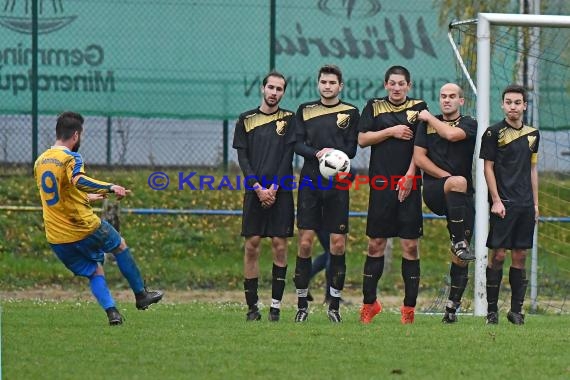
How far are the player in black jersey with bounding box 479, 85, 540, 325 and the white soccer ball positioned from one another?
1136 millimetres

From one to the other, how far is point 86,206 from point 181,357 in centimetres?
238

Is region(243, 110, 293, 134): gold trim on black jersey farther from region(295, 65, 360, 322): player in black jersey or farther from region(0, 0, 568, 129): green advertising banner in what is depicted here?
region(0, 0, 568, 129): green advertising banner

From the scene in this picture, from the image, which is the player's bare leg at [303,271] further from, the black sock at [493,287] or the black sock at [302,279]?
the black sock at [493,287]

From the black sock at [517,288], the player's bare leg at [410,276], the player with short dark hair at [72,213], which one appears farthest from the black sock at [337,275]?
the player with short dark hair at [72,213]

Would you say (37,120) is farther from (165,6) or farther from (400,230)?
(400,230)

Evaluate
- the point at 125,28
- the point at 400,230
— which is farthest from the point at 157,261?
the point at 400,230

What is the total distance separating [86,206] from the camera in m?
10.2

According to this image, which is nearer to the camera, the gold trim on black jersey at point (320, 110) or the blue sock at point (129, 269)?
the blue sock at point (129, 269)

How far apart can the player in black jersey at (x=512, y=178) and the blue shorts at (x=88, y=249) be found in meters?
3.03

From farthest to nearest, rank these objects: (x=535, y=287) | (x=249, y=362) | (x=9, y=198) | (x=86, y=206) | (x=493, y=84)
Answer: (x=9, y=198), (x=493, y=84), (x=535, y=287), (x=86, y=206), (x=249, y=362)

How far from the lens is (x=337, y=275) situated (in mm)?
10914

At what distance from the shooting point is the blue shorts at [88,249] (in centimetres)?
1022

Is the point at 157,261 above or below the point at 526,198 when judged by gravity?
below

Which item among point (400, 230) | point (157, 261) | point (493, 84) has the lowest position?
point (157, 261)
